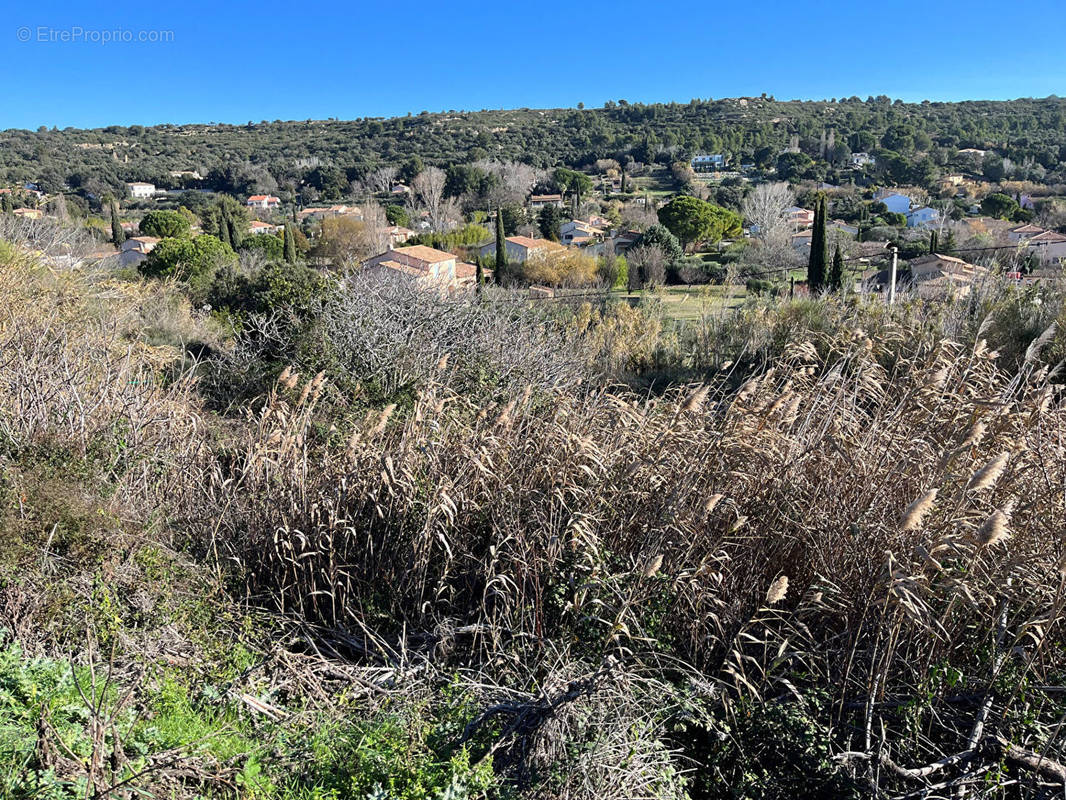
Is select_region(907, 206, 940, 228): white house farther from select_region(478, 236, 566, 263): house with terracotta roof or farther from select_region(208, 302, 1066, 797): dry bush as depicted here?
select_region(208, 302, 1066, 797): dry bush

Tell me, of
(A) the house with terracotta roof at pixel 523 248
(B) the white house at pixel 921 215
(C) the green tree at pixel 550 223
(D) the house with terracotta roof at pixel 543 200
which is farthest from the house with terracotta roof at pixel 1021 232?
(D) the house with terracotta roof at pixel 543 200

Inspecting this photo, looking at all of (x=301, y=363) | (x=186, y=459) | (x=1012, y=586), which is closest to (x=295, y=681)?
(x=186, y=459)

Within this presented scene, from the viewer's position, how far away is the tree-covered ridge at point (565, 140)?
54250mm

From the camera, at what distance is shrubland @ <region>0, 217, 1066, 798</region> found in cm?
187

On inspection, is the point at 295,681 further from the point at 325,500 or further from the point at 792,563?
the point at 792,563

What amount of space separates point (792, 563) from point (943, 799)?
2.83 ft

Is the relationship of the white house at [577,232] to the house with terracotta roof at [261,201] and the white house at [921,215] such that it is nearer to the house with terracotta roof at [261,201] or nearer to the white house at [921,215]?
the white house at [921,215]

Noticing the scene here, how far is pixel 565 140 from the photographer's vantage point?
7438 cm

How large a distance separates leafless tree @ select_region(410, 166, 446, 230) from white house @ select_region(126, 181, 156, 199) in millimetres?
19441

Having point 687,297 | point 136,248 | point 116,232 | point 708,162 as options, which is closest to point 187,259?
point 687,297

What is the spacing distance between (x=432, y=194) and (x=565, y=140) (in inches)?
1203

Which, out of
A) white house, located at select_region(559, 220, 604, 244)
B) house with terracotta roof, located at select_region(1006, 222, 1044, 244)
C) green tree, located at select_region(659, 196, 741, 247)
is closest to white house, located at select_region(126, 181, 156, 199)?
white house, located at select_region(559, 220, 604, 244)

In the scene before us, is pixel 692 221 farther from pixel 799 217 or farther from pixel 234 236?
pixel 234 236

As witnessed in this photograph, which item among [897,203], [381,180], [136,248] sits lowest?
[136,248]
